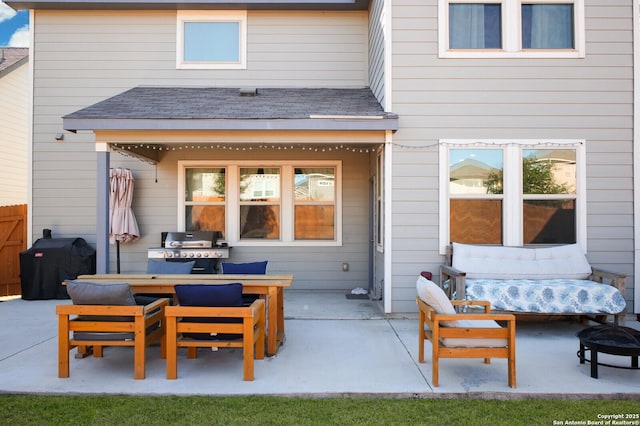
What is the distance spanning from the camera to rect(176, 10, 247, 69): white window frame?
8086 mm

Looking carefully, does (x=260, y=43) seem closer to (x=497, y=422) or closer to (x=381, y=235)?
(x=381, y=235)

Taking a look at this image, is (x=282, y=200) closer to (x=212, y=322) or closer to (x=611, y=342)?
(x=212, y=322)

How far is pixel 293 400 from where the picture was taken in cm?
349

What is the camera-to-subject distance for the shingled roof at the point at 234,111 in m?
5.94

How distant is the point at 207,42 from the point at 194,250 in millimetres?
3590

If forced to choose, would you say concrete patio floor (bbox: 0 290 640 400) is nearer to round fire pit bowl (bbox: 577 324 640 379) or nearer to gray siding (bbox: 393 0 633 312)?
round fire pit bowl (bbox: 577 324 640 379)

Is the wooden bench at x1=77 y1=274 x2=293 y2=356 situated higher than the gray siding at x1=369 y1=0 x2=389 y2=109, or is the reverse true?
the gray siding at x1=369 y1=0 x2=389 y2=109

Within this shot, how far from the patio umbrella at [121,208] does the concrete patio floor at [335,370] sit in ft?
7.52

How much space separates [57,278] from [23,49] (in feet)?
22.2

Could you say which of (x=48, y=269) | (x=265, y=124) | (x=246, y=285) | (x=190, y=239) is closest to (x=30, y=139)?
(x=48, y=269)

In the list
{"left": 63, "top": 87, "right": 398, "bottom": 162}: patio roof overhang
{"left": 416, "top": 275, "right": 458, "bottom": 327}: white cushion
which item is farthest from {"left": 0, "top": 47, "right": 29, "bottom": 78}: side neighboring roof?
{"left": 416, "top": 275, "right": 458, "bottom": 327}: white cushion

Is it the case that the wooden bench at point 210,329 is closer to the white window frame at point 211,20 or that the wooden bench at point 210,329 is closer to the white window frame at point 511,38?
the white window frame at point 511,38

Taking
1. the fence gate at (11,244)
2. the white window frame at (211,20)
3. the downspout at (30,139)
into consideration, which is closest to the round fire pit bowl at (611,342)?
the white window frame at (211,20)

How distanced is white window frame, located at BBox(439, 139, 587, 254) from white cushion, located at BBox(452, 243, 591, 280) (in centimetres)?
23
